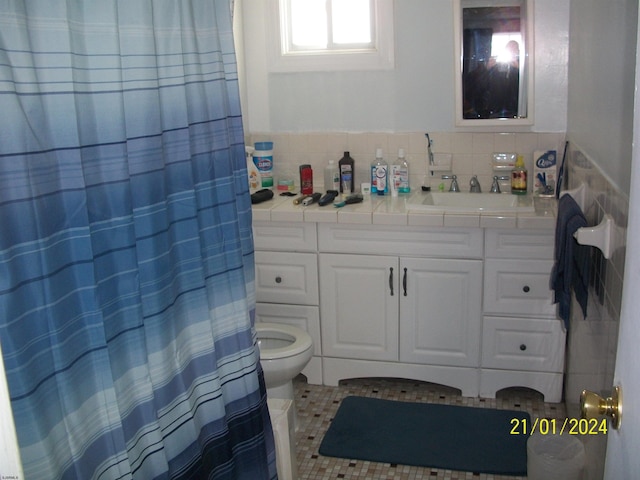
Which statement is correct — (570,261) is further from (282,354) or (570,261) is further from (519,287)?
(282,354)

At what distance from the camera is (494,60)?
3225mm

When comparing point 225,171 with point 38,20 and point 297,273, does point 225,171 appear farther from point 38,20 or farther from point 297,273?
point 297,273

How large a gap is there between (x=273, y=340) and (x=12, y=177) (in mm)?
2006

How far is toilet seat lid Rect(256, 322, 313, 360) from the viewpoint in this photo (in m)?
2.70

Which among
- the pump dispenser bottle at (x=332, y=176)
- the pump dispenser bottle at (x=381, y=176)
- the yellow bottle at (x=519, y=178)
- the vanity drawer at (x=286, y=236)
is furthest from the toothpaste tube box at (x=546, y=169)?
the vanity drawer at (x=286, y=236)

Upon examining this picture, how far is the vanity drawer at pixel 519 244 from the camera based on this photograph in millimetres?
2932

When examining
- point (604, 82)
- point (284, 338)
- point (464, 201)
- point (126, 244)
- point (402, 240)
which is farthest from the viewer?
point (464, 201)

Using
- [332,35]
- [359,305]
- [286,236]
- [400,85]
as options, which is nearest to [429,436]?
[359,305]

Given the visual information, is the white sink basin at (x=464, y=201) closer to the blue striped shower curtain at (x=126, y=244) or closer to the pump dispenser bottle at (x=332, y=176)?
the pump dispenser bottle at (x=332, y=176)

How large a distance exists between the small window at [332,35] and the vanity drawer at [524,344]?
1.36 metres

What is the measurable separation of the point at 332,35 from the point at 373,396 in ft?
5.80

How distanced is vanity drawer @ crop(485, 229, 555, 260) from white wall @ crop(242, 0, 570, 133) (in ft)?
2.08
